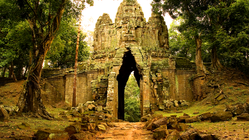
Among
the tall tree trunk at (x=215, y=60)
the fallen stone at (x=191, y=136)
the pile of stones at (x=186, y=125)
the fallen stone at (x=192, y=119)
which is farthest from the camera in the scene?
the tall tree trunk at (x=215, y=60)

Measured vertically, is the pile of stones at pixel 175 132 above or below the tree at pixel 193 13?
below

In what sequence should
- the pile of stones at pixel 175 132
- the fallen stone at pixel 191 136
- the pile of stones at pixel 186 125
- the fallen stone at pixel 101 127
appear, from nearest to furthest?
the pile of stones at pixel 175 132 → the fallen stone at pixel 191 136 → the pile of stones at pixel 186 125 → the fallen stone at pixel 101 127

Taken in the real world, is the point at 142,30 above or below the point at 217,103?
above

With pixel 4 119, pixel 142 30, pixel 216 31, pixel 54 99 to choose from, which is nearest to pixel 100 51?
pixel 142 30

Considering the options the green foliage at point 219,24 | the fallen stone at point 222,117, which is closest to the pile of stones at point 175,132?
the fallen stone at point 222,117

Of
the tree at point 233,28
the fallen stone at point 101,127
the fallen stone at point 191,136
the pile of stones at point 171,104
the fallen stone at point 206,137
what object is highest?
the tree at point 233,28

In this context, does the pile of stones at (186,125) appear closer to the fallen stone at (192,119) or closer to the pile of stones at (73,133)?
the fallen stone at (192,119)

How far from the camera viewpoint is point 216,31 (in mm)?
15461

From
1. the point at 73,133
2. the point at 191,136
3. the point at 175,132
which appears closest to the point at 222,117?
the point at 175,132

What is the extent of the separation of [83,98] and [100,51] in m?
5.78

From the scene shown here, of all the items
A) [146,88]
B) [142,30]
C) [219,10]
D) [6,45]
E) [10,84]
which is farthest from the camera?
[142,30]

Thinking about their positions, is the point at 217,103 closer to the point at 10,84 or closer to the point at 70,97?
the point at 70,97

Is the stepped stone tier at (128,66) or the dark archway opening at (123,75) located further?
the dark archway opening at (123,75)

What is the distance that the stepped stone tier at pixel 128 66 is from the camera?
1708 centimetres
